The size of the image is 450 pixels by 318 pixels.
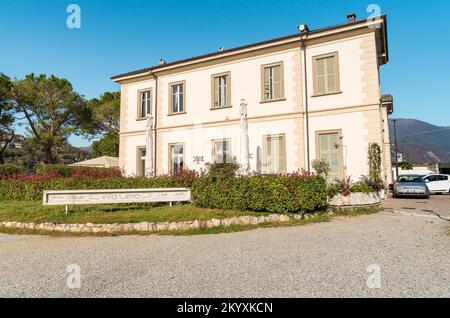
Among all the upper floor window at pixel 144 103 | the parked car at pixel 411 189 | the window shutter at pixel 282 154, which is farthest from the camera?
the upper floor window at pixel 144 103

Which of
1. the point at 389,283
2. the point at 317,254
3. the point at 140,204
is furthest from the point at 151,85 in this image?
the point at 389,283

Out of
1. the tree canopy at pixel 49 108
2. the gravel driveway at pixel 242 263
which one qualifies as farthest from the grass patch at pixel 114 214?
the tree canopy at pixel 49 108

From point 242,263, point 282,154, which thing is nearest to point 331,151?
point 282,154

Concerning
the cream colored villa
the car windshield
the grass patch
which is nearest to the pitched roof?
the cream colored villa

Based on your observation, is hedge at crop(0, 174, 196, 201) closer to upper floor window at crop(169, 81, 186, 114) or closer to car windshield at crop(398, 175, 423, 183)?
upper floor window at crop(169, 81, 186, 114)

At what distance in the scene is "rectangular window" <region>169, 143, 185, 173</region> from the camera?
1575 cm

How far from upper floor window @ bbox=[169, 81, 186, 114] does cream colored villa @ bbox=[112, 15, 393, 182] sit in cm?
6

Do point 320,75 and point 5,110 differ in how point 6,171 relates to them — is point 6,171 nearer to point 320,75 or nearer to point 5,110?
point 5,110

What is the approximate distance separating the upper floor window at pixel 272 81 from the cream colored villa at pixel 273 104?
5 centimetres

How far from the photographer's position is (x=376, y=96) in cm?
1140

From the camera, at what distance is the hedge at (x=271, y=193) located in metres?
7.52

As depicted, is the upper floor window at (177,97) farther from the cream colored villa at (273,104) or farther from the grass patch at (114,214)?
the grass patch at (114,214)

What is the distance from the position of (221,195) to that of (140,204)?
3.18 metres
